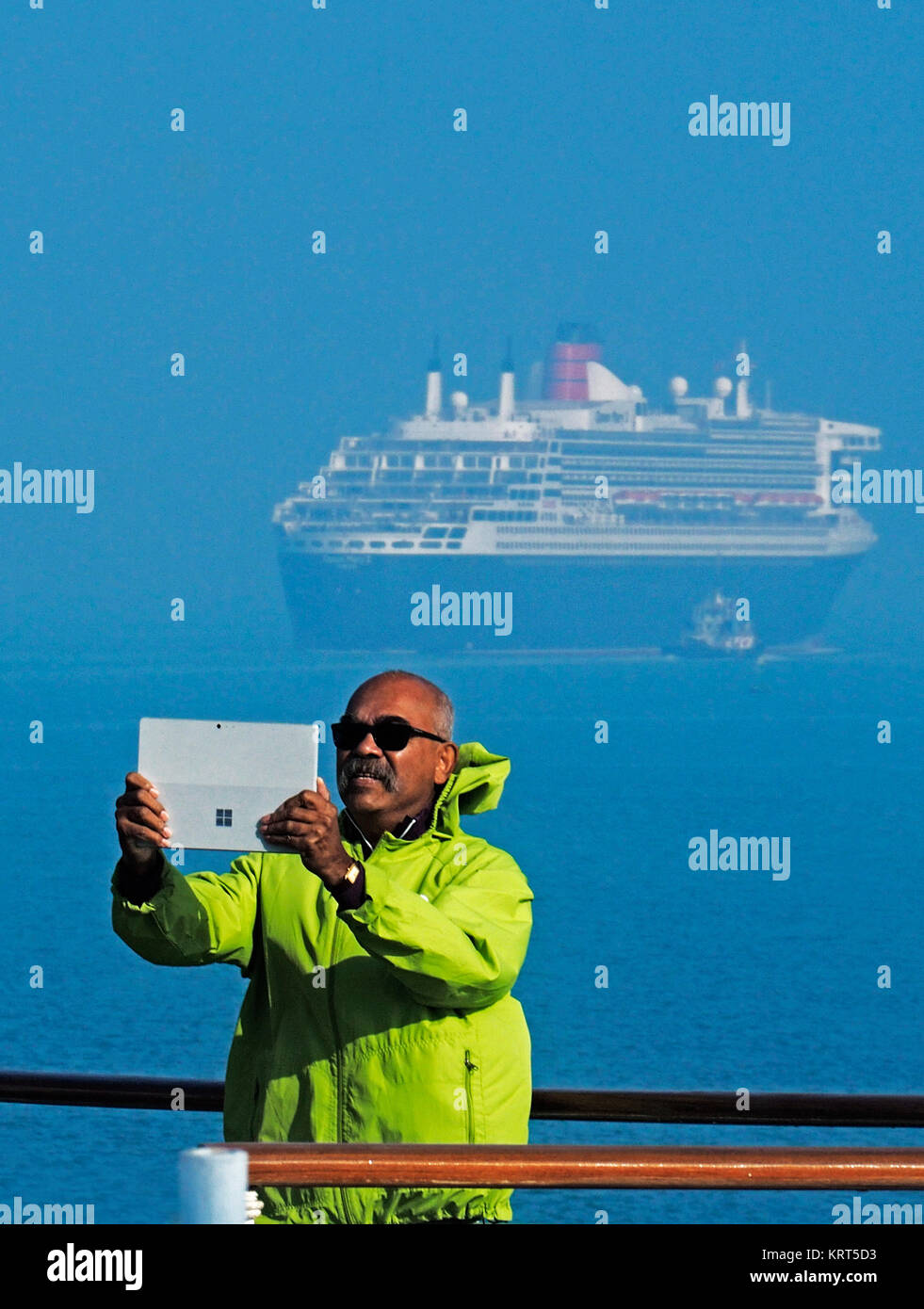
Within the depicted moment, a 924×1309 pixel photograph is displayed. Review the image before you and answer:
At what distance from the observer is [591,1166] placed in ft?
7.25

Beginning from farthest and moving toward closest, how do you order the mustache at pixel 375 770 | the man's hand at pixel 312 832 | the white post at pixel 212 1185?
the mustache at pixel 375 770 → the man's hand at pixel 312 832 → the white post at pixel 212 1185

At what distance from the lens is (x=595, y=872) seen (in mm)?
76250

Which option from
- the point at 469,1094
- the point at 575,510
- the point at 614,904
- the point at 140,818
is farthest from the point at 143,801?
the point at 575,510

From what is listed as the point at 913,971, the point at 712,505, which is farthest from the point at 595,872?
the point at 712,505

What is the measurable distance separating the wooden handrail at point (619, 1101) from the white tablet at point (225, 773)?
2.02 ft

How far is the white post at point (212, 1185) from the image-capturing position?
2.02 m

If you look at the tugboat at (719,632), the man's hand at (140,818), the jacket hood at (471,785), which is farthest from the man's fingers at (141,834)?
the tugboat at (719,632)

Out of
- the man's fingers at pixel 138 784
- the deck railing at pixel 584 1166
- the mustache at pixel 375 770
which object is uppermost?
the mustache at pixel 375 770

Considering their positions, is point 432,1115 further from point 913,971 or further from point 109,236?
point 109,236

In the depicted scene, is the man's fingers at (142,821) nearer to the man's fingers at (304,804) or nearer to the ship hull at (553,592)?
the man's fingers at (304,804)

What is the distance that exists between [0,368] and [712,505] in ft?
111

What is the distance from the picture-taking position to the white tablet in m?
2.66

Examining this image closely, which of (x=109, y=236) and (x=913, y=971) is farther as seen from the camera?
(x=109, y=236)

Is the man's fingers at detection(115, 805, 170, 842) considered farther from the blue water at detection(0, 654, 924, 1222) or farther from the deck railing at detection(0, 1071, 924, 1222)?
the blue water at detection(0, 654, 924, 1222)
